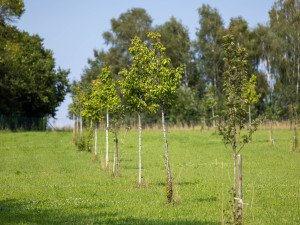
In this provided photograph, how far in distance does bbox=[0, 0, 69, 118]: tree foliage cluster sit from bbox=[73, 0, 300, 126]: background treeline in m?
8.34

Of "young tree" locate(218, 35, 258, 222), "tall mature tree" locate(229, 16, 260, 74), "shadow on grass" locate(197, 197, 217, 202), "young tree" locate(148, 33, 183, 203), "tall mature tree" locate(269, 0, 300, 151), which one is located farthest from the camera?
"tall mature tree" locate(229, 16, 260, 74)

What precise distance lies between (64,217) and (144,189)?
4758 millimetres

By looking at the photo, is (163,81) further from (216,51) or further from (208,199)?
(216,51)

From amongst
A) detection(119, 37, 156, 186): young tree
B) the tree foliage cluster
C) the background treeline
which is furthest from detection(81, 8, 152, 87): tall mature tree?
detection(119, 37, 156, 186): young tree

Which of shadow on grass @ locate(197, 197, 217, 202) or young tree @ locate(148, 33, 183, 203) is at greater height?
young tree @ locate(148, 33, 183, 203)

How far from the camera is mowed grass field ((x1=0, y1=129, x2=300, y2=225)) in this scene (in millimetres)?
10094

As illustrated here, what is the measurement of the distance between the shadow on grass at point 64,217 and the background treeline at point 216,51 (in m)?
47.0

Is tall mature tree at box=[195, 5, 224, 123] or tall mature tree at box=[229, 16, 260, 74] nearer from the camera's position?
tall mature tree at box=[195, 5, 224, 123]

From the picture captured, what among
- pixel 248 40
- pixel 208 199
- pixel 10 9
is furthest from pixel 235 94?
pixel 248 40

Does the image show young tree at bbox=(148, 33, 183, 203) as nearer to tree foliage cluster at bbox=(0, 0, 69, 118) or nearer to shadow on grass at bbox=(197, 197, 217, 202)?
shadow on grass at bbox=(197, 197, 217, 202)

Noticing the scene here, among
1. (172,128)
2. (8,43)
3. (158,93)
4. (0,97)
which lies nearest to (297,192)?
(158,93)

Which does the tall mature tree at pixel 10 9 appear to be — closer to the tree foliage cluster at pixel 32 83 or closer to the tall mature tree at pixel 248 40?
the tree foliage cluster at pixel 32 83

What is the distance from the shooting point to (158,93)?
507 inches

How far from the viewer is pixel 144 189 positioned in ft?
47.2
